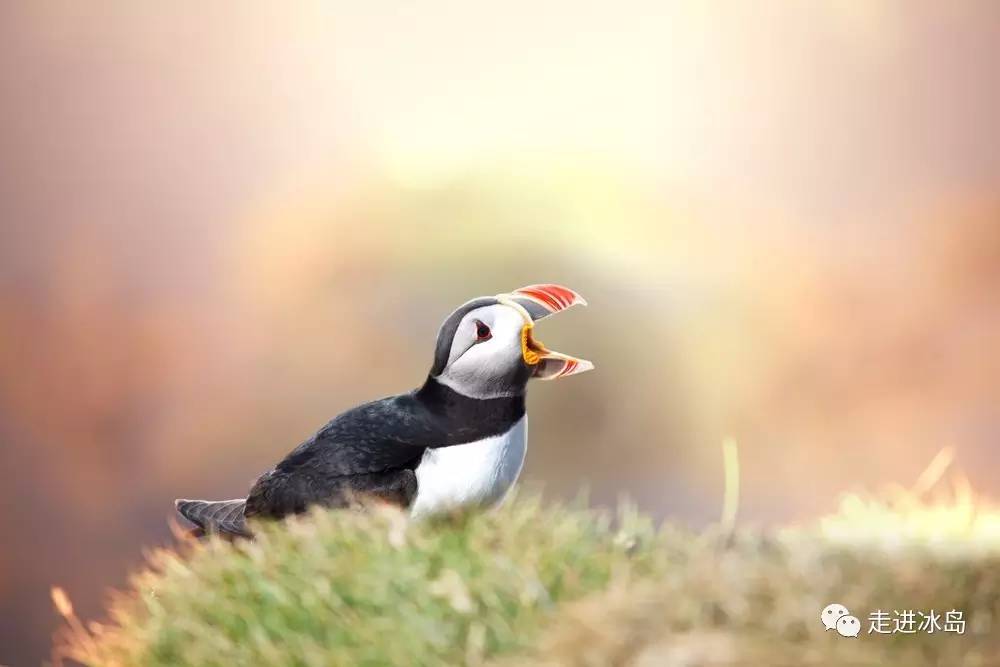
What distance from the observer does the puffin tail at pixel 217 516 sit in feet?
4.20

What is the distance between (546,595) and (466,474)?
1.08ft

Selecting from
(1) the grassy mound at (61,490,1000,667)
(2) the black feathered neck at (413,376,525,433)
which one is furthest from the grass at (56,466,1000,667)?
(2) the black feathered neck at (413,376,525,433)

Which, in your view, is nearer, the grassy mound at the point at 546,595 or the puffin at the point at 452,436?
the grassy mound at the point at 546,595

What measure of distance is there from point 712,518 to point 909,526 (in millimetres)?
492

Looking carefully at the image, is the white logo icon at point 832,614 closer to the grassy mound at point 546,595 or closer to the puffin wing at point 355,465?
the grassy mound at point 546,595

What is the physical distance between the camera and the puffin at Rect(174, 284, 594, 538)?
121 cm

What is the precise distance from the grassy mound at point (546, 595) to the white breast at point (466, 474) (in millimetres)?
41

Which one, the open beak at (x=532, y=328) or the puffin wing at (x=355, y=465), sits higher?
the open beak at (x=532, y=328)

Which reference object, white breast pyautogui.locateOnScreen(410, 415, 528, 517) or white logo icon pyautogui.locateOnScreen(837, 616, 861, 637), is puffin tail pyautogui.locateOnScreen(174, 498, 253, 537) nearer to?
white breast pyautogui.locateOnScreen(410, 415, 528, 517)

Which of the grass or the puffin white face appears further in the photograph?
the puffin white face

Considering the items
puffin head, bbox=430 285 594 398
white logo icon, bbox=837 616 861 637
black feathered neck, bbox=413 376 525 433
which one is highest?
puffin head, bbox=430 285 594 398

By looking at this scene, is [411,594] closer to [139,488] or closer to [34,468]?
[139,488]

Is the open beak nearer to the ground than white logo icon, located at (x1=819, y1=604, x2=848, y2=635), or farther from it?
farther from it

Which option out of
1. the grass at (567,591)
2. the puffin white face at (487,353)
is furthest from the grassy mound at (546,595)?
the puffin white face at (487,353)
